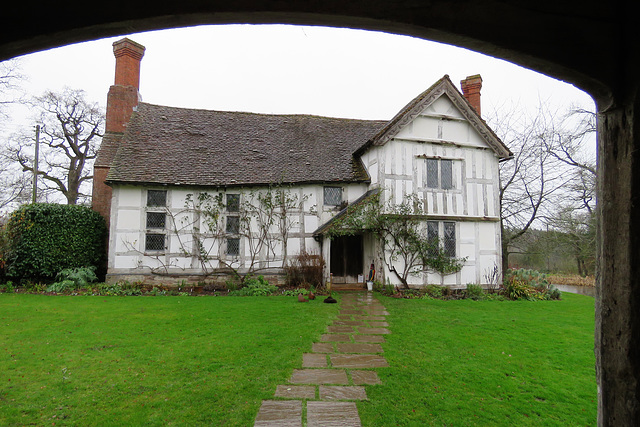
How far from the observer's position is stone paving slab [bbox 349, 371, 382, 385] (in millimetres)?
4051

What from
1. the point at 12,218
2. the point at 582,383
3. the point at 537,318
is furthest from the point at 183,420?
the point at 12,218

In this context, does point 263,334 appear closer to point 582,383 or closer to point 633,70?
point 582,383

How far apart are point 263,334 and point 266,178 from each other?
297 inches

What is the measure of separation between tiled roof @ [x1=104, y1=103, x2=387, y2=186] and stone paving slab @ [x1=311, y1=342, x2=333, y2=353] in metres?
7.68

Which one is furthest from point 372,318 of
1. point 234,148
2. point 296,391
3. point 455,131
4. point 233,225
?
point 234,148

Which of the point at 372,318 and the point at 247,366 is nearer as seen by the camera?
the point at 247,366

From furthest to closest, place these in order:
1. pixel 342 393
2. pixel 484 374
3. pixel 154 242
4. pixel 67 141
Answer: pixel 67 141 < pixel 154 242 < pixel 484 374 < pixel 342 393

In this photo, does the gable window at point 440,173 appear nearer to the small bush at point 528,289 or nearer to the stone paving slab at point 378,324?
the small bush at point 528,289

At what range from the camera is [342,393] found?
373 centimetres

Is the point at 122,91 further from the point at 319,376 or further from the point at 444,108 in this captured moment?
the point at 319,376

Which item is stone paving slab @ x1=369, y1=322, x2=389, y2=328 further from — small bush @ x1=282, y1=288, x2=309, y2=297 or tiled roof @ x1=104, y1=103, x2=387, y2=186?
tiled roof @ x1=104, y1=103, x2=387, y2=186

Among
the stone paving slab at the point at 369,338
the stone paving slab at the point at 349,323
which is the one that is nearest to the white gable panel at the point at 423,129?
the stone paving slab at the point at 349,323

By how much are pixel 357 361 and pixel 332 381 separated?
83cm

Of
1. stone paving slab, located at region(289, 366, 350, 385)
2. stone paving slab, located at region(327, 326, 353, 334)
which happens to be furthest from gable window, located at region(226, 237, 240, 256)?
stone paving slab, located at region(289, 366, 350, 385)
